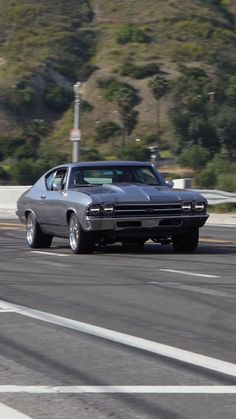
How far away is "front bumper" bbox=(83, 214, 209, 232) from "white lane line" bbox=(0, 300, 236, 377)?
5.18 meters

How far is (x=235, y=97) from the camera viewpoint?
116 metres

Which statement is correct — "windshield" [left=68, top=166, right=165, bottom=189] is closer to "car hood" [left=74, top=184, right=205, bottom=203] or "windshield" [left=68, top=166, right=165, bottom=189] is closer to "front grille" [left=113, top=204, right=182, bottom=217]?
"car hood" [left=74, top=184, right=205, bottom=203]

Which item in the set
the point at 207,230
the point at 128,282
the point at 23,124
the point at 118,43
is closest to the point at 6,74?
the point at 23,124

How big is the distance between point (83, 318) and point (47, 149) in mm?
91443

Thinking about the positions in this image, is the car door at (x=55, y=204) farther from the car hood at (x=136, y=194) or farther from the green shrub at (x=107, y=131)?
the green shrub at (x=107, y=131)

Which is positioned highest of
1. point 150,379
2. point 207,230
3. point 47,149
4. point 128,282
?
point 150,379

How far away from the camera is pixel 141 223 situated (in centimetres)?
1564

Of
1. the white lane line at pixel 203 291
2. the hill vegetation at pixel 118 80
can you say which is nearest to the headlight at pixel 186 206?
the white lane line at pixel 203 291

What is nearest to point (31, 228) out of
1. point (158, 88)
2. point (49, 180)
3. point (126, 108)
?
point (49, 180)

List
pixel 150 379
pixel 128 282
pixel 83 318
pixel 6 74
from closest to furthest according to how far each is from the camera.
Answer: pixel 150 379, pixel 83 318, pixel 128 282, pixel 6 74

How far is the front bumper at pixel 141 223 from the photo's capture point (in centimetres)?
1549

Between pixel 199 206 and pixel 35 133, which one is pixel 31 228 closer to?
pixel 199 206

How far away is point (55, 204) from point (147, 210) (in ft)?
6.31

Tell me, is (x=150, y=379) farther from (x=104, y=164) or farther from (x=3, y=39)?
(x=3, y=39)
